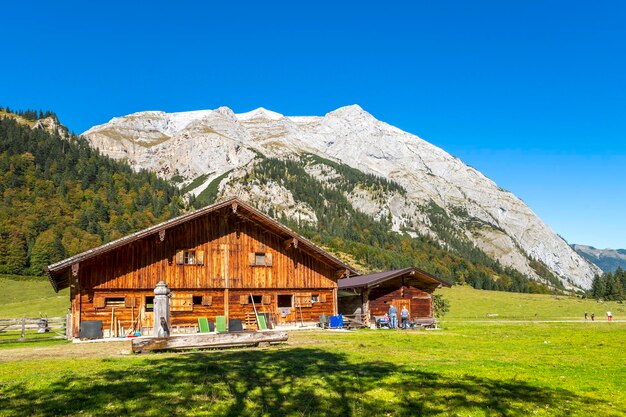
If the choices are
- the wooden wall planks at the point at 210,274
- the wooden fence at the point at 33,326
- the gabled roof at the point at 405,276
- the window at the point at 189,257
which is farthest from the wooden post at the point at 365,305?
the wooden fence at the point at 33,326

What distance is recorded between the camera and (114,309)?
3288cm

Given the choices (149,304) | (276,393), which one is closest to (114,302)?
(149,304)

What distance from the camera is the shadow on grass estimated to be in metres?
10.2

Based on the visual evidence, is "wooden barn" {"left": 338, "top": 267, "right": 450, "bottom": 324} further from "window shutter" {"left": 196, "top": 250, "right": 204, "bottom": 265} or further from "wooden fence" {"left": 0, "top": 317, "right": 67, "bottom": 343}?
"wooden fence" {"left": 0, "top": 317, "right": 67, "bottom": 343}

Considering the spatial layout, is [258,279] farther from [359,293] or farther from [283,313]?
[359,293]

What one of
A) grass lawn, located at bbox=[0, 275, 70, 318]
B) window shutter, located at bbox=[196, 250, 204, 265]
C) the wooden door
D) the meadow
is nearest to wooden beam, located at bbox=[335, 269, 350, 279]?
the wooden door

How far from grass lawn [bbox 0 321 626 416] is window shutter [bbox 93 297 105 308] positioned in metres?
12.5

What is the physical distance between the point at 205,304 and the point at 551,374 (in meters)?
26.3

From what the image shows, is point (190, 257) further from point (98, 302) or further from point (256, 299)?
Answer: point (98, 302)

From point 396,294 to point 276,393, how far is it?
106ft

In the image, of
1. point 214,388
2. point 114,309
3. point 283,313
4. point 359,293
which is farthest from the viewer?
point 359,293

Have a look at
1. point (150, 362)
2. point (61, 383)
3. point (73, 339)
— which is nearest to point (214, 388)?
point (61, 383)

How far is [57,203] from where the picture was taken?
15450cm

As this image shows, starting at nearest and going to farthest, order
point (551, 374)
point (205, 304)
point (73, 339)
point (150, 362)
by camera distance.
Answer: point (551, 374), point (150, 362), point (73, 339), point (205, 304)
